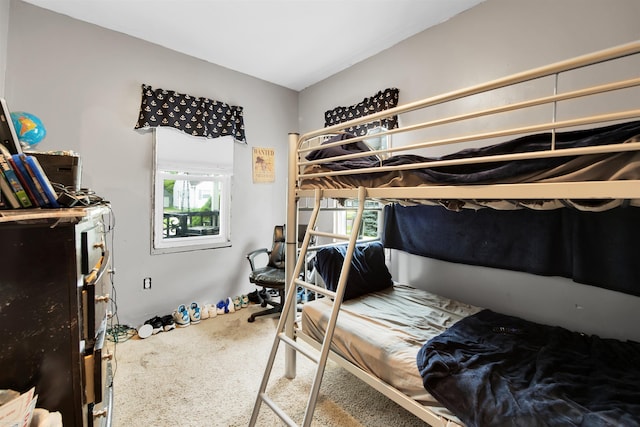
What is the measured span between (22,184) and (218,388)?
5.80 feet

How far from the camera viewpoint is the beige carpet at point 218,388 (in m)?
1.73

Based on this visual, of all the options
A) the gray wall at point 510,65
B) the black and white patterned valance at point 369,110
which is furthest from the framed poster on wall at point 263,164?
the gray wall at point 510,65

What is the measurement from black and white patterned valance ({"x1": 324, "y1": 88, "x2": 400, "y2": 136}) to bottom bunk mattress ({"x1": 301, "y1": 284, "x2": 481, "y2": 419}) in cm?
172

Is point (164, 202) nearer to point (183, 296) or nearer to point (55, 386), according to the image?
point (183, 296)

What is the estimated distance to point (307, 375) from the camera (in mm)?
2143

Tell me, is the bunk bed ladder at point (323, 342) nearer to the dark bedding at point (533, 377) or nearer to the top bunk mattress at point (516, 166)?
the top bunk mattress at point (516, 166)

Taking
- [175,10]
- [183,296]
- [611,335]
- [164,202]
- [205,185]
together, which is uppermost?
[175,10]

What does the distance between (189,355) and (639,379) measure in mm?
2832

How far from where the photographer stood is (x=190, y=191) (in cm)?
334

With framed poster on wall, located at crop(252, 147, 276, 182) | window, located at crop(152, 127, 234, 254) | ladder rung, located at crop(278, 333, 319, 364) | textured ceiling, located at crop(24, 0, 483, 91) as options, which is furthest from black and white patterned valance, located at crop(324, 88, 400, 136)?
ladder rung, located at crop(278, 333, 319, 364)

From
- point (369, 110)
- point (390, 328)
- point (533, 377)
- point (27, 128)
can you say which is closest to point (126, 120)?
point (27, 128)

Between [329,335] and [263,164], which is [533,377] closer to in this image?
[329,335]

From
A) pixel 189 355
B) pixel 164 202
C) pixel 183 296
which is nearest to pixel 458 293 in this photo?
pixel 189 355

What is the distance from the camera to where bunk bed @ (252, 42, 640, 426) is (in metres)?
0.97
